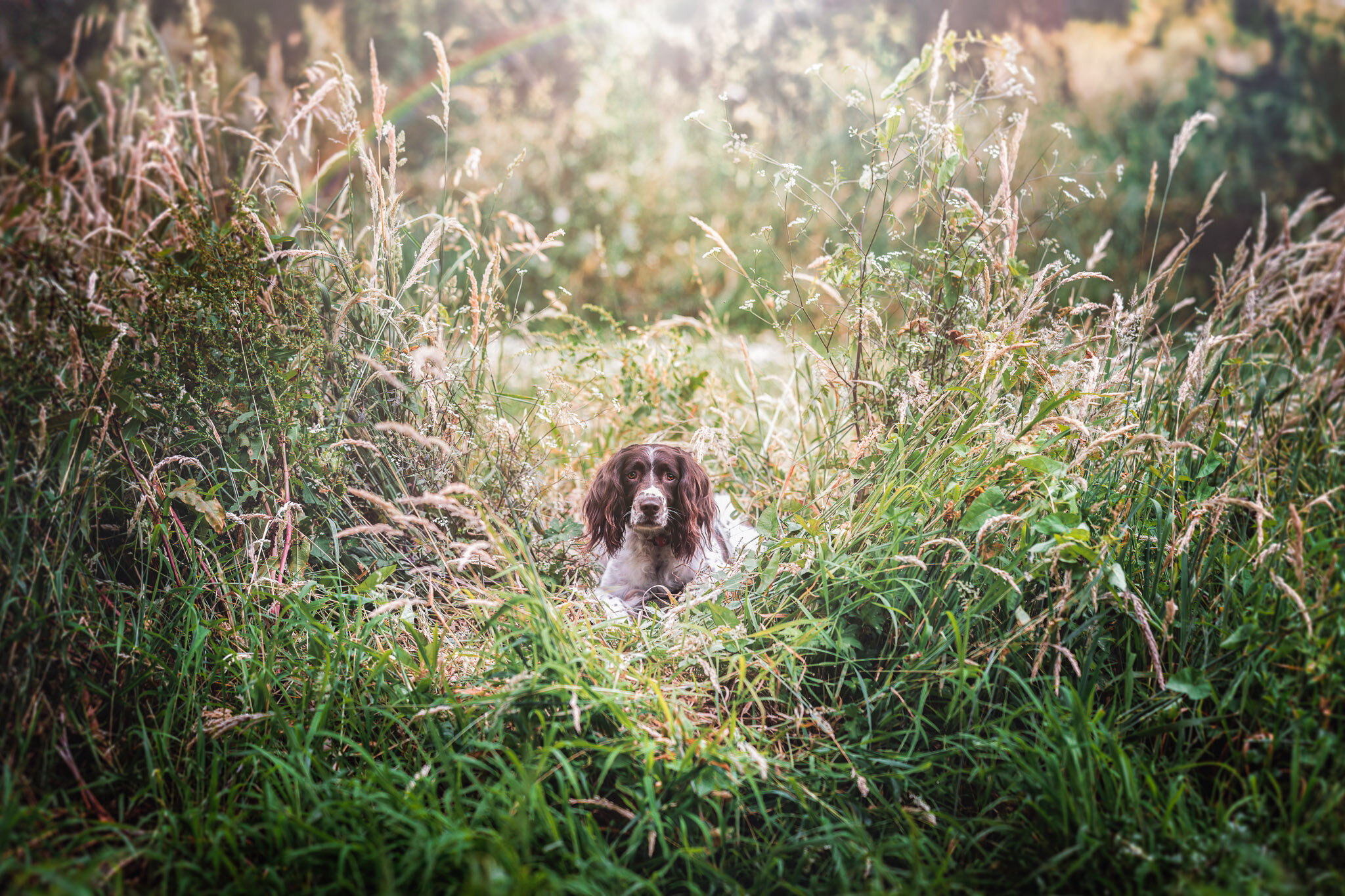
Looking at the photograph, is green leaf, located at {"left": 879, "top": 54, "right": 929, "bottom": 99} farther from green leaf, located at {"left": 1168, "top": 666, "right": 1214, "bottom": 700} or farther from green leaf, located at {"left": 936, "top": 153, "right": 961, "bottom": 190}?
green leaf, located at {"left": 1168, "top": 666, "right": 1214, "bottom": 700}

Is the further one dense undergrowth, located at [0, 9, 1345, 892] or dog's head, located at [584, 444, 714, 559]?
dog's head, located at [584, 444, 714, 559]

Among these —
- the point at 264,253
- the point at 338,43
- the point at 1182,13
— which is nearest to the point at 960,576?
the point at 264,253

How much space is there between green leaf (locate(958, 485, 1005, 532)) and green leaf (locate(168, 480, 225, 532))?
73.7 inches

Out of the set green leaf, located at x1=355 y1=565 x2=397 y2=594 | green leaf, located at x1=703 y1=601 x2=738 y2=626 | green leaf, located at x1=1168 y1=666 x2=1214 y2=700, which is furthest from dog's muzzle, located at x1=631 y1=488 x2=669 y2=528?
green leaf, located at x1=1168 y1=666 x2=1214 y2=700

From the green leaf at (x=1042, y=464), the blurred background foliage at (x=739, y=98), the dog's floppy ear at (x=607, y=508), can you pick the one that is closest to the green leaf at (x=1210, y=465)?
the green leaf at (x=1042, y=464)

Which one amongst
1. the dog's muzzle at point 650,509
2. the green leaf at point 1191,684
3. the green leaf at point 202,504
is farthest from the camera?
the dog's muzzle at point 650,509

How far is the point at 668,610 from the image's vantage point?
231 centimetres

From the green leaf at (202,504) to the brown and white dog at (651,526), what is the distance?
112 centimetres

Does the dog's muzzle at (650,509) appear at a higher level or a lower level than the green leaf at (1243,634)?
lower

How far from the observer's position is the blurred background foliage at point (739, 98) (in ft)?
21.1

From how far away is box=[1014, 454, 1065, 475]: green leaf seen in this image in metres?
1.99

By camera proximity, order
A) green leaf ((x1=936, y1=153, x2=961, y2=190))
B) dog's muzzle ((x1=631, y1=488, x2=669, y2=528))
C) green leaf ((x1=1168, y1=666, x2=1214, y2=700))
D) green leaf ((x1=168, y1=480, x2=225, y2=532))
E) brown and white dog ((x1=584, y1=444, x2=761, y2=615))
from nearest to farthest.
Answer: green leaf ((x1=1168, y1=666, x2=1214, y2=700)) < green leaf ((x1=168, y1=480, x2=225, y2=532)) < green leaf ((x1=936, y1=153, x2=961, y2=190)) < dog's muzzle ((x1=631, y1=488, x2=669, y2=528)) < brown and white dog ((x1=584, y1=444, x2=761, y2=615))

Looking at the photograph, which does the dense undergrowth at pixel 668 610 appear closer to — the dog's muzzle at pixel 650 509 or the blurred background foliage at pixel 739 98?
the dog's muzzle at pixel 650 509

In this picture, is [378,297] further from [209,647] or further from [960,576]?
[960,576]
